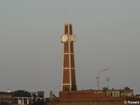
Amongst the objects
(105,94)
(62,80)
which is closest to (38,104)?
(62,80)

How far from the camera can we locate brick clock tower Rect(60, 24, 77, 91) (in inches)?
5320

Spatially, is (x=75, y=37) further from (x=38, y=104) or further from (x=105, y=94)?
(x=38, y=104)

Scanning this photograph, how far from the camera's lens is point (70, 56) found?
13675 centimetres

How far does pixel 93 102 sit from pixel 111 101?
481cm

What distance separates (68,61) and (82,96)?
37.8 feet

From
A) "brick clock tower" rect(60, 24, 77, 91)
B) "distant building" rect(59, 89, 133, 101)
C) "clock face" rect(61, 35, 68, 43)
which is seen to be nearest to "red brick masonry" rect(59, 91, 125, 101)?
"distant building" rect(59, 89, 133, 101)

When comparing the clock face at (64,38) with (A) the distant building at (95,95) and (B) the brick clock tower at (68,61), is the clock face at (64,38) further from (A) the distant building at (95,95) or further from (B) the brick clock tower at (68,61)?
(A) the distant building at (95,95)

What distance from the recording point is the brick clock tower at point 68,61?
135m

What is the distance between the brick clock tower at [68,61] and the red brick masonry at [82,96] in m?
3.07

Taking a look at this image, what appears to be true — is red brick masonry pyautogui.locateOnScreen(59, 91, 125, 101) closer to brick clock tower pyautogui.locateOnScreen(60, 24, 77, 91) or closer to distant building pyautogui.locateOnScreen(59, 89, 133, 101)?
distant building pyautogui.locateOnScreen(59, 89, 133, 101)

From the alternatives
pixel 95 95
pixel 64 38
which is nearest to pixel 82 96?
pixel 95 95

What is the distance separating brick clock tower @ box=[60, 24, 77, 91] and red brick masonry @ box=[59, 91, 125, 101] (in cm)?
307

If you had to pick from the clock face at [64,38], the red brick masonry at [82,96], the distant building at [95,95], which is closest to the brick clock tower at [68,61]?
the clock face at [64,38]

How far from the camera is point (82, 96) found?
130m
